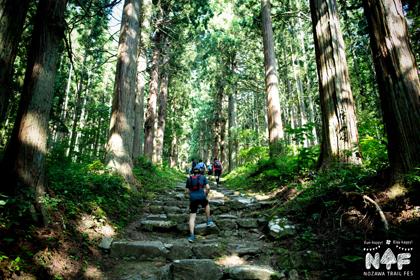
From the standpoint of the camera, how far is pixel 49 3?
435 cm

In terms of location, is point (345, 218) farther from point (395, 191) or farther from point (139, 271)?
point (139, 271)

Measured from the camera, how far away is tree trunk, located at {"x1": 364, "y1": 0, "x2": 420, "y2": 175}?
365 cm

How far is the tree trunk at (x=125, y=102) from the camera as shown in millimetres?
7957

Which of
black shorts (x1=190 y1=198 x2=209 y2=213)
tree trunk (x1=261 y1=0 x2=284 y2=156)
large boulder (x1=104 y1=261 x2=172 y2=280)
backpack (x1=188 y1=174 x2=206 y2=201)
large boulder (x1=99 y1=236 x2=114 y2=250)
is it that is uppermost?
tree trunk (x1=261 y1=0 x2=284 y2=156)

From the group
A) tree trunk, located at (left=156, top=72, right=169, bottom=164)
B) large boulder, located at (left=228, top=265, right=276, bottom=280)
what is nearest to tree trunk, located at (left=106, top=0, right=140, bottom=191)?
large boulder, located at (left=228, top=265, right=276, bottom=280)

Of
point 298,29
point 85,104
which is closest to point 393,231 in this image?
point 298,29

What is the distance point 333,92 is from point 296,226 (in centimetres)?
322

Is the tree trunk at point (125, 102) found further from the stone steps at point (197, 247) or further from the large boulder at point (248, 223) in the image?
the large boulder at point (248, 223)

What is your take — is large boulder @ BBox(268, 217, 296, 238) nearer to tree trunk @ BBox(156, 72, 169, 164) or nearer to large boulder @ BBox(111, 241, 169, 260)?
large boulder @ BBox(111, 241, 169, 260)

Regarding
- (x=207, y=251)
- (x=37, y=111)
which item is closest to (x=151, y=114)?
(x=37, y=111)

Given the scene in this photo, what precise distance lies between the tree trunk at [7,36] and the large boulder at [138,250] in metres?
2.64

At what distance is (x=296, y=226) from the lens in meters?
4.73

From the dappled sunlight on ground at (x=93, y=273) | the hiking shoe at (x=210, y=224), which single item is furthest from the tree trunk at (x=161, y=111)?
the dappled sunlight on ground at (x=93, y=273)

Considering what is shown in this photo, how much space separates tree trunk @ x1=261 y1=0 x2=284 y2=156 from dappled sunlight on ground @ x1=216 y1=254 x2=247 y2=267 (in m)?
6.45
